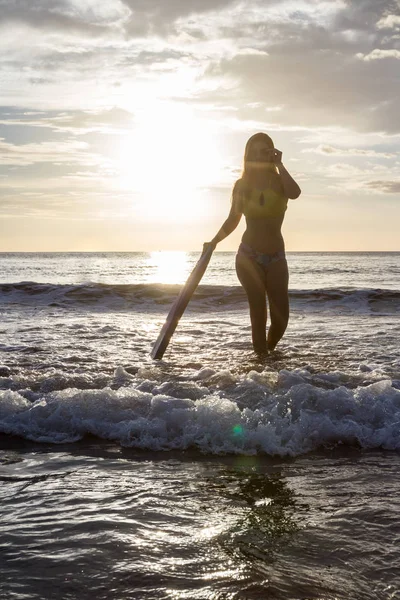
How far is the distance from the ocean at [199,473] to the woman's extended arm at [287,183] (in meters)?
2.02

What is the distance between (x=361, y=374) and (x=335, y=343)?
8.52ft

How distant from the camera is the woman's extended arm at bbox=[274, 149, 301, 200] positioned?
725 centimetres

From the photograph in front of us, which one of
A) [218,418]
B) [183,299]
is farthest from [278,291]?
[218,418]

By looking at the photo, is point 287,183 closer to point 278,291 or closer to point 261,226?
point 261,226

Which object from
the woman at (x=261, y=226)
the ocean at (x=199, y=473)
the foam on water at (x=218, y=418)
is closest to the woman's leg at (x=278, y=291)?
the woman at (x=261, y=226)

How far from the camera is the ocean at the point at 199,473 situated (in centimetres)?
255

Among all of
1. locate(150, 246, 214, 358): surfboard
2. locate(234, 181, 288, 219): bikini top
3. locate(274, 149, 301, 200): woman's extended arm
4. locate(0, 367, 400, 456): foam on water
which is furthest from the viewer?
locate(150, 246, 214, 358): surfboard

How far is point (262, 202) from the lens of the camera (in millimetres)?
7578

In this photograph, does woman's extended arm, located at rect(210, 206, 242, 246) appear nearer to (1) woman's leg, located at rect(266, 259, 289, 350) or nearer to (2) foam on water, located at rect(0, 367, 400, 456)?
(1) woman's leg, located at rect(266, 259, 289, 350)

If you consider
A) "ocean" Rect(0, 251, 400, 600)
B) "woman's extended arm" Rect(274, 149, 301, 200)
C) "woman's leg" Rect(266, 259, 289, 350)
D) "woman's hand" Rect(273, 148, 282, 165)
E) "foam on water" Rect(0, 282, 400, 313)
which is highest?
"woman's hand" Rect(273, 148, 282, 165)

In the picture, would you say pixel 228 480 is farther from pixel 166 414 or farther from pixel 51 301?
pixel 51 301

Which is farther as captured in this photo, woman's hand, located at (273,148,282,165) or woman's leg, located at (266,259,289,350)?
woman's leg, located at (266,259,289,350)

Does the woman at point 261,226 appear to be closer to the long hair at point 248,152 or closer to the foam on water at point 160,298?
the long hair at point 248,152

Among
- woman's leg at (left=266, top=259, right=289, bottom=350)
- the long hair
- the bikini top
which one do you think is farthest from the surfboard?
the long hair
